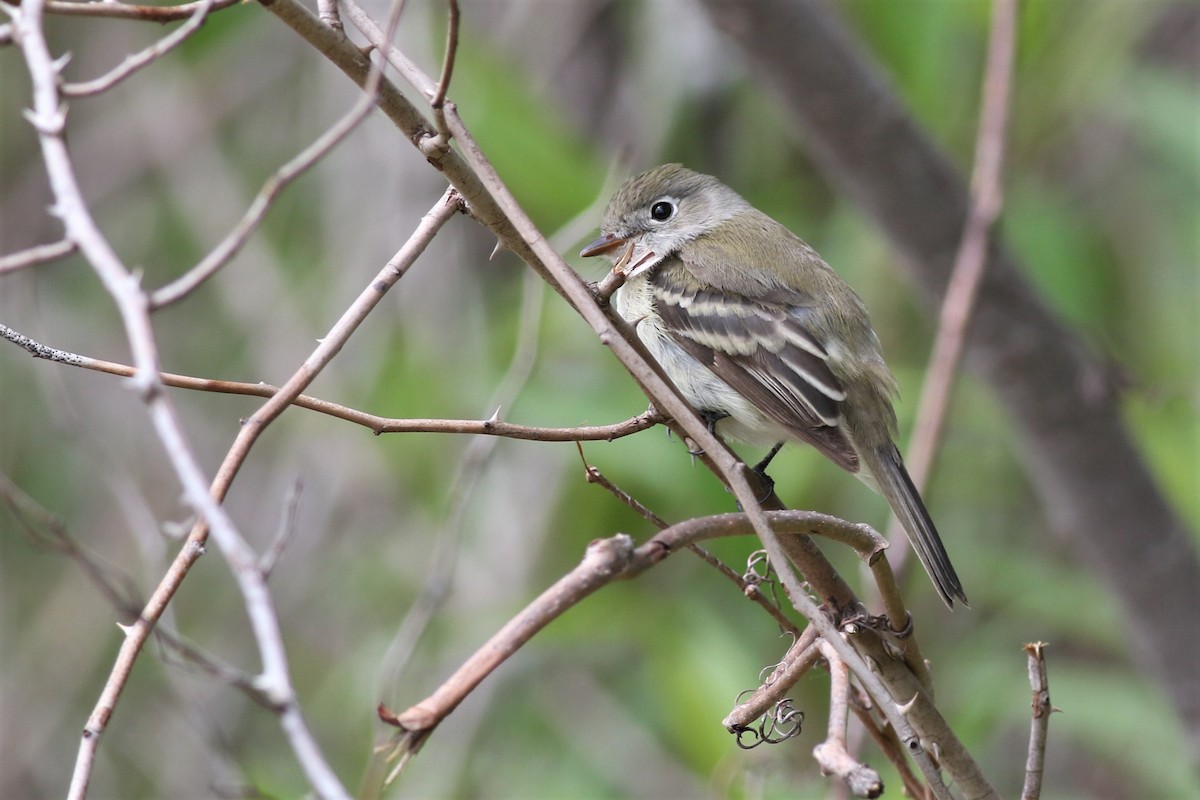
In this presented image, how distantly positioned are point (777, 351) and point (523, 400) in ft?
3.39

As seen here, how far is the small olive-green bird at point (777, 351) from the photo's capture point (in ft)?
8.99

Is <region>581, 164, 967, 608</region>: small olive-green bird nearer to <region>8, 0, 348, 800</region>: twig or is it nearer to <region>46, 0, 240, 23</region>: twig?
<region>46, 0, 240, 23</region>: twig

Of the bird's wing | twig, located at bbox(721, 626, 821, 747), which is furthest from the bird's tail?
twig, located at bbox(721, 626, 821, 747)

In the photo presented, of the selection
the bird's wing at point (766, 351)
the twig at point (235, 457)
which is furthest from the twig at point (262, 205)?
the bird's wing at point (766, 351)

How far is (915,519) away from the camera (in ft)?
8.87

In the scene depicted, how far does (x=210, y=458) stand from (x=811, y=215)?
8.91 ft

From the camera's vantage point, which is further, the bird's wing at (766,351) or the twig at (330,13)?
the bird's wing at (766,351)

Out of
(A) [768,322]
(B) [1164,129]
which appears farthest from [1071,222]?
(A) [768,322]

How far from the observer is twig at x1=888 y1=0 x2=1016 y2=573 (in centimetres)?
281

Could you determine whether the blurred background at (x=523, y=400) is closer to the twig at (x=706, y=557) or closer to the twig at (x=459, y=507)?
the twig at (x=459, y=507)

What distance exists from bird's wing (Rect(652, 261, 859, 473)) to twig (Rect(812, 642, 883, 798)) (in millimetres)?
1251

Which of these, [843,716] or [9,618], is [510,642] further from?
[9,618]

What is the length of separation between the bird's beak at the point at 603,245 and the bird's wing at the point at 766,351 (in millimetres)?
324

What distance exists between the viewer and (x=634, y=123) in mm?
5309
